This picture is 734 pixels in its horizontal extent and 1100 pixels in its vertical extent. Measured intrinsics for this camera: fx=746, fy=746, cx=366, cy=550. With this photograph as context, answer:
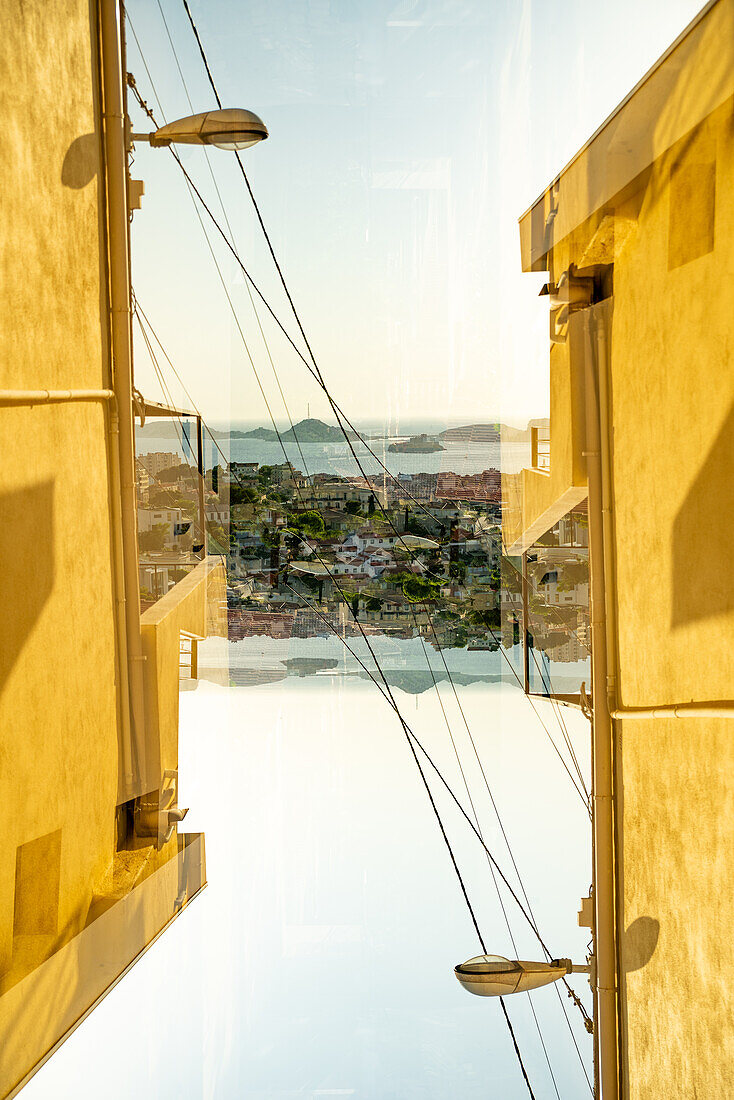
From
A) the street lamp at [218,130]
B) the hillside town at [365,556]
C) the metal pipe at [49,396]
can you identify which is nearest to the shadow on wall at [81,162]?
the street lamp at [218,130]

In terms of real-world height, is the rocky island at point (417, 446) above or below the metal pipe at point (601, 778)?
above

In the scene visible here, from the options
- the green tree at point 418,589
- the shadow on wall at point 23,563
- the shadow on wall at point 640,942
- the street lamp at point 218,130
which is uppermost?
the street lamp at point 218,130

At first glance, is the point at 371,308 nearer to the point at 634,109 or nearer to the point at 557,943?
the point at 634,109

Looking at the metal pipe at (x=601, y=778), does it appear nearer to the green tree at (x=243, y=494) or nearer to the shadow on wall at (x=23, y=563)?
the shadow on wall at (x=23, y=563)

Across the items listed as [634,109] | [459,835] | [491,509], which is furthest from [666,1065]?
[459,835]

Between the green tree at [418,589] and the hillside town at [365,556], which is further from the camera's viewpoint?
the green tree at [418,589]

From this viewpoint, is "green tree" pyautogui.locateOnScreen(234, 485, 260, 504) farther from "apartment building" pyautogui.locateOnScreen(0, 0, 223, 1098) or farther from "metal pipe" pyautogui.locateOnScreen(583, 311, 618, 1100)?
"metal pipe" pyautogui.locateOnScreen(583, 311, 618, 1100)

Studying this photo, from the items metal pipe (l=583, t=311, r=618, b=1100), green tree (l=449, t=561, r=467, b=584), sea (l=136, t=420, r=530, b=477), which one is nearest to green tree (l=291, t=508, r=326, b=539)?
sea (l=136, t=420, r=530, b=477)
